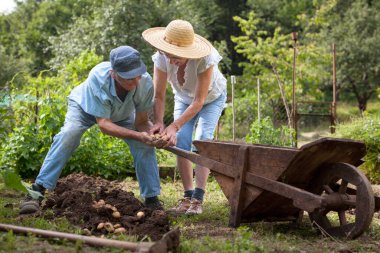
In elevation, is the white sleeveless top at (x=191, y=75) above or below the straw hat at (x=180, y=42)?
below

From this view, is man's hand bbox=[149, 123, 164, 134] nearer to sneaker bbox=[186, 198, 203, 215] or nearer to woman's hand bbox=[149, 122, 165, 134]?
woman's hand bbox=[149, 122, 165, 134]

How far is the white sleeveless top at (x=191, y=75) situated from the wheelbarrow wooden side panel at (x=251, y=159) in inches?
25.1

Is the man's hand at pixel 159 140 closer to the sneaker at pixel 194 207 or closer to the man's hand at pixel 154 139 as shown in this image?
the man's hand at pixel 154 139

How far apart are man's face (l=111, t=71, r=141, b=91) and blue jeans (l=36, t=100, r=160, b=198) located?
1.51 ft

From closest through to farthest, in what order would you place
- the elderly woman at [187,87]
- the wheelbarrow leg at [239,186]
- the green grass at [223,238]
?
the green grass at [223,238]
the wheelbarrow leg at [239,186]
the elderly woman at [187,87]

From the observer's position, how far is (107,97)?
4.34 metres

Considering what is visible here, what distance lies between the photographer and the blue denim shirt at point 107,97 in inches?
171

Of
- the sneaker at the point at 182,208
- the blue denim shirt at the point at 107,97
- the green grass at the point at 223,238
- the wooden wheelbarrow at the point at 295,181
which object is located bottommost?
the sneaker at the point at 182,208

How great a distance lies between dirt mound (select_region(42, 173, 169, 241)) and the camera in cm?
382

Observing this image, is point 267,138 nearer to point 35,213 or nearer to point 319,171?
point 319,171

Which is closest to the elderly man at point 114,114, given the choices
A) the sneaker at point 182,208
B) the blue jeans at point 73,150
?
the blue jeans at point 73,150

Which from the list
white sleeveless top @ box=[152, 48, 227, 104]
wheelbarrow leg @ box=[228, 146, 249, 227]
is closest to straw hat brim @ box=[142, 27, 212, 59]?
white sleeveless top @ box=[152, 48, 227, 104]

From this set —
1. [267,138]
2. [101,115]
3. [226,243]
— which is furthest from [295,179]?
[267,138]

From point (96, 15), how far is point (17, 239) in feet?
58.0
